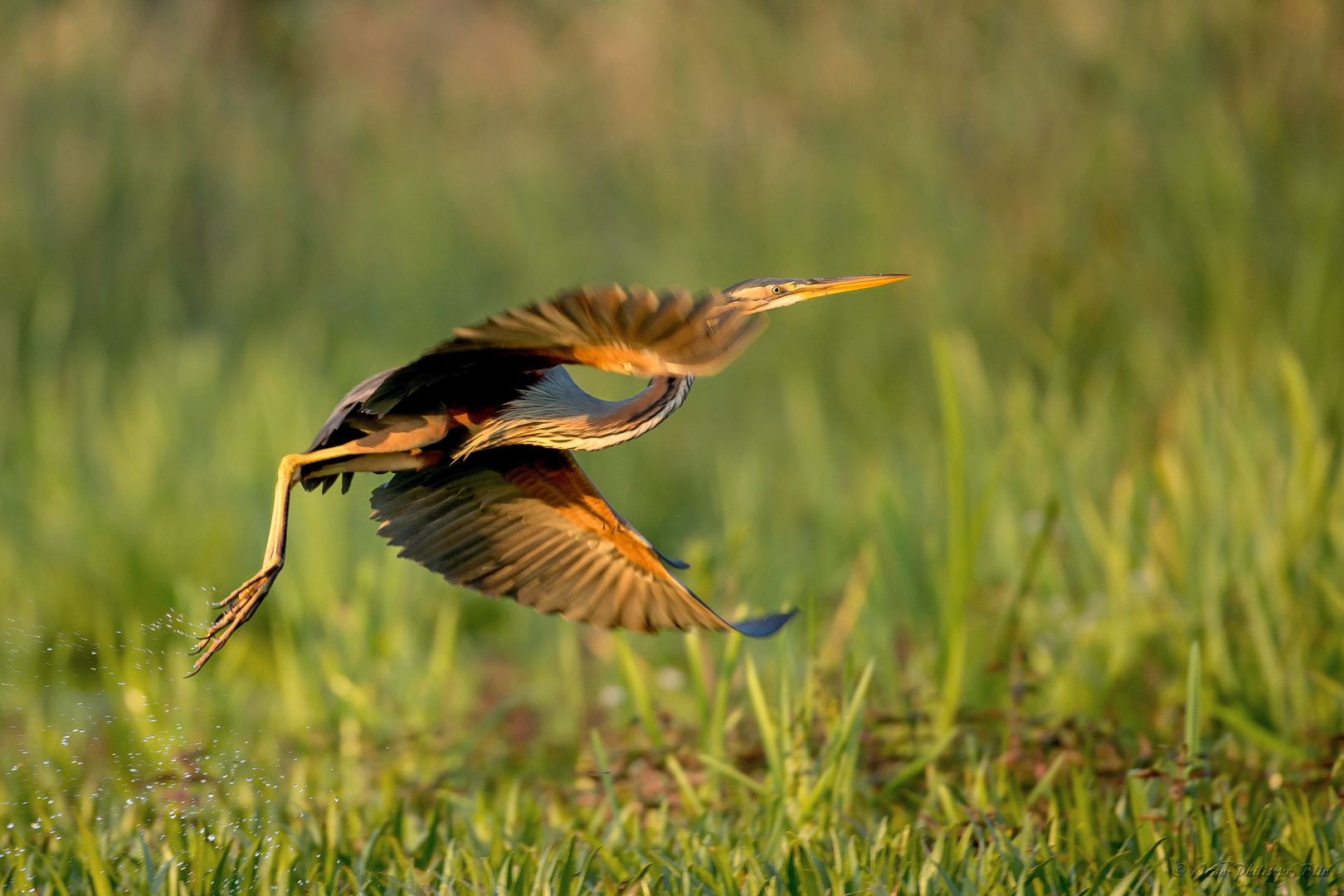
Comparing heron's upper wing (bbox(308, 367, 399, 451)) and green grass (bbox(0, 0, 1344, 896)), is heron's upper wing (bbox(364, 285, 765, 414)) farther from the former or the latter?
green grass (bbox(0, 0, 1344, 896))

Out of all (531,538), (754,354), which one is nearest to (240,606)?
(531,538)

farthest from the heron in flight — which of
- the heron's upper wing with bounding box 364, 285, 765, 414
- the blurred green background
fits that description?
the blurred green background

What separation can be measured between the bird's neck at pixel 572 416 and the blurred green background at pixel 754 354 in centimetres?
109

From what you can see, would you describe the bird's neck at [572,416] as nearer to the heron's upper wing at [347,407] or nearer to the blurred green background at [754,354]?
the heron's upper wing at [347,407]

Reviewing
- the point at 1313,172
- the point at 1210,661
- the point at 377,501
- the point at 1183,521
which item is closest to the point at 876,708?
the point at 1210,661

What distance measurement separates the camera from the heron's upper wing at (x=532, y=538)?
7.29 feet

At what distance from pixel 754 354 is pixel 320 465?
4149mm

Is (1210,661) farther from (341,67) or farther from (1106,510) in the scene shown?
(341,67)

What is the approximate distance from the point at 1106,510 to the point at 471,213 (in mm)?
4438

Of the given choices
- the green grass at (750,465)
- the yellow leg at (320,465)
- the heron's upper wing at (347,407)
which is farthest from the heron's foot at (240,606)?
the green grass at (750,465)

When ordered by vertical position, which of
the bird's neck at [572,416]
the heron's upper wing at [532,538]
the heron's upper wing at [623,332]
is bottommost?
the heron's upper wing at [532,538]

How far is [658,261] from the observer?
6.84 m

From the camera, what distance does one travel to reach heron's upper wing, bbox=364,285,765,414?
153cm

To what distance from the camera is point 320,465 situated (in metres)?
2.10
